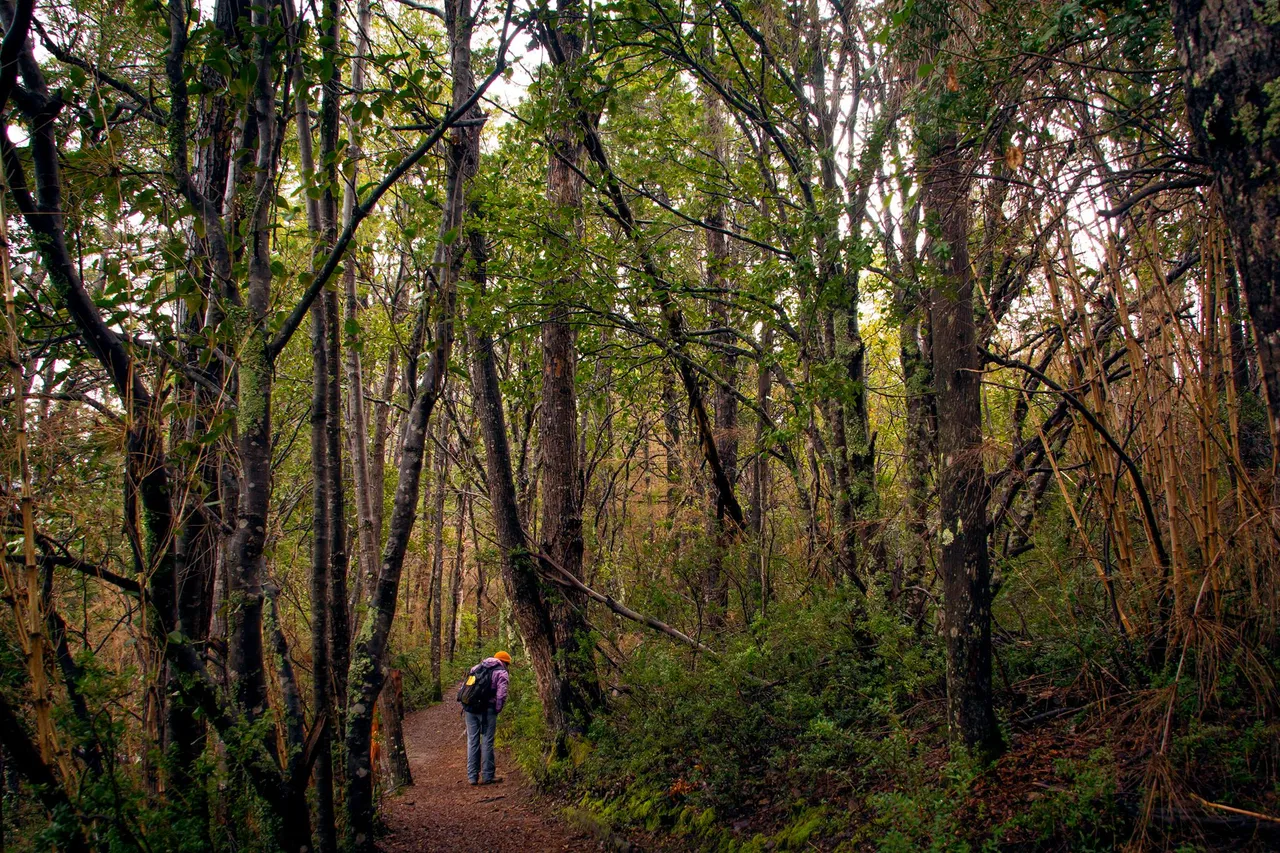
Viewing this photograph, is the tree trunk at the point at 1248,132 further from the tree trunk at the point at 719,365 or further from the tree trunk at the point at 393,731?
the tree trunk at the point at 393,731

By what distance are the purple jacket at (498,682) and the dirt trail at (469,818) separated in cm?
101

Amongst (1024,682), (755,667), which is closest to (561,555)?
(755,667)

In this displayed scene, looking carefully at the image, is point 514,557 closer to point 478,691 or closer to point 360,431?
point 360,431

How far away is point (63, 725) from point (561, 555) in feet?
17.2

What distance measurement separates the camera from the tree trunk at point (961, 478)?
3785 mm

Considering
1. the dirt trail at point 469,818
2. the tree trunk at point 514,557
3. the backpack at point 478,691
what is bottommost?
the dirt trail at point 469,818

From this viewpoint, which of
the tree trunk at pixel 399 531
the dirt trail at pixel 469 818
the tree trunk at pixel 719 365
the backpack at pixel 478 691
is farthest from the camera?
the backpack at pixel 478 691

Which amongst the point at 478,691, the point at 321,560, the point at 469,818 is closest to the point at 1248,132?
the point at 321,560

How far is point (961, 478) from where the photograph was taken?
12.5 feet

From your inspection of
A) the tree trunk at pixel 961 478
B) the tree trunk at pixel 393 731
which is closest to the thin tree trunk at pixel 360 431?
the tree trunk at pixel 393 731

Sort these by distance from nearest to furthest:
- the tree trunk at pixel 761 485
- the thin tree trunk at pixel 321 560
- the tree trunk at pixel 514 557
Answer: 1. the thin tree trunk at pixel 321 560
2. the tree trunk at pixel 761 485
3. the tree trunk at pixel 514 557

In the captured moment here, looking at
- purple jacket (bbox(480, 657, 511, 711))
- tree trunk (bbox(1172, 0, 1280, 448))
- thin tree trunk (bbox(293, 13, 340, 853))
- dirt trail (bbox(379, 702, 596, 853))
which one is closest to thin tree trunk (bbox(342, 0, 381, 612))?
purple jacket (bbox(480, 657, 511, 711))

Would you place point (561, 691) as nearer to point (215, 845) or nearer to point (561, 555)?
point (561, 555)

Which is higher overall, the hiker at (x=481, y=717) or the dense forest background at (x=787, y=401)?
the dense forest background at (x=787, y=401)
